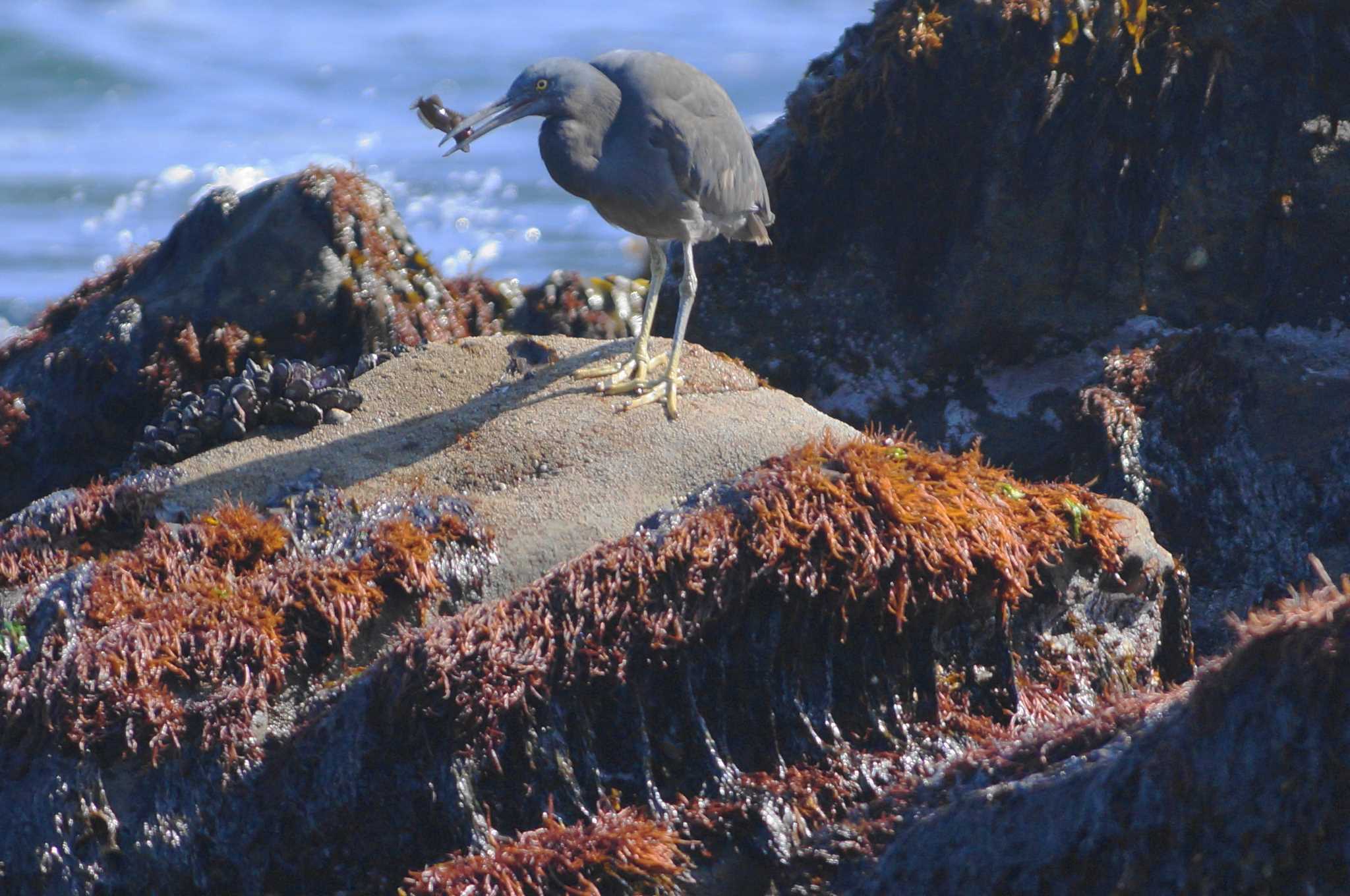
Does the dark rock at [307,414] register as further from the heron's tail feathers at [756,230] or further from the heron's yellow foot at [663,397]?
the heron's tail feathers at [756,230]

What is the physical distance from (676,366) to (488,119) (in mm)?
1255

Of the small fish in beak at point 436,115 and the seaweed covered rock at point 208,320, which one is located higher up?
the small fish in beak at point 436,115

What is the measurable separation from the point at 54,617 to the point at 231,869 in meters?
1.03

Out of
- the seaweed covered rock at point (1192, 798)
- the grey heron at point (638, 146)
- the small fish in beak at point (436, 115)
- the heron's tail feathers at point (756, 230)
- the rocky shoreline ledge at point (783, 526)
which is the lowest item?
the seaweed covered rock at point (1192, 798)

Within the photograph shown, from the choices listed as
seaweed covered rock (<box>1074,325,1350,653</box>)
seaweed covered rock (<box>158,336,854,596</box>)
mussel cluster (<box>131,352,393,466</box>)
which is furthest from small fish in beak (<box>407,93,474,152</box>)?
seaweed covered rock (<box>1074,325,1350,653</box>)

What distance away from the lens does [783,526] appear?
3.63 m

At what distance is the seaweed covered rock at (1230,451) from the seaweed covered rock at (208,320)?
11.3 ft

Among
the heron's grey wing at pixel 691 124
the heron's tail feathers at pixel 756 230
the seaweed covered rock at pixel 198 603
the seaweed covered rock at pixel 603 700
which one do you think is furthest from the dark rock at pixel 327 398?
the heron's tail feathers at pixel 756 230

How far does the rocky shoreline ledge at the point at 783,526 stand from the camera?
3.09m

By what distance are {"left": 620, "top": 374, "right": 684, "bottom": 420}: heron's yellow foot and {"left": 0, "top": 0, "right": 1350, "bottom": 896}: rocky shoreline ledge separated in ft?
0.24

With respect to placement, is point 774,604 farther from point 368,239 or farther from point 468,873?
point 368,239

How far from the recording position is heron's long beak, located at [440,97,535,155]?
498 centimetres

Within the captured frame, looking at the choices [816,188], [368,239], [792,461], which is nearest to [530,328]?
[368,239]

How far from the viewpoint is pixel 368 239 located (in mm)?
6395
